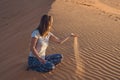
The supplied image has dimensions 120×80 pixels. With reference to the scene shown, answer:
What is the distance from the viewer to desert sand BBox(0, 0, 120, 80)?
7.57 meters

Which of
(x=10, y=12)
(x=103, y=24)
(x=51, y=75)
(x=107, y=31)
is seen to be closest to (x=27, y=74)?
(x=51, y=75)

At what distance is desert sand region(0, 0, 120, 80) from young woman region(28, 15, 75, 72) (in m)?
0.23

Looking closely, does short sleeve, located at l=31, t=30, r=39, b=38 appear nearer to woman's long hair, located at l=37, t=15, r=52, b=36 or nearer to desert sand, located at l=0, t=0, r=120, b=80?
woman's long hair, located at l=37, t=15, r=52, b=36

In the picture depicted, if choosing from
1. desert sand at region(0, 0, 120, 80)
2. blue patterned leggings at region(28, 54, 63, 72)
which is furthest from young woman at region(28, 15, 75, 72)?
desert sand at region(0, 0, 120, 80)

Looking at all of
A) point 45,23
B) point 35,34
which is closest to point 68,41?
point 35,34

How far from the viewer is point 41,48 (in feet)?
23.1

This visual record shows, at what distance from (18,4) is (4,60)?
7429 mm

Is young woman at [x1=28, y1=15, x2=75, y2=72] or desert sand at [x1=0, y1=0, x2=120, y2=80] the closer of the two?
young woman at [x1=28, y1=15, x2=75, y2=72]

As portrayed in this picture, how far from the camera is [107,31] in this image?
1097cm

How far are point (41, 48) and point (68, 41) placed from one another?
2696 millimetres

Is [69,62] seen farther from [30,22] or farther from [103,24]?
[30,22]

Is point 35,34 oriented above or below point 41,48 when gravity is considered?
above

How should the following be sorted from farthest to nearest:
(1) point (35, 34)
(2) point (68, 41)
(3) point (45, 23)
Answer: (2) point (68, 41), (1) point (35, 34), (3) point (45, 23)

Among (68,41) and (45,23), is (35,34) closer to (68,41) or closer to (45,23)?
(45,23)
